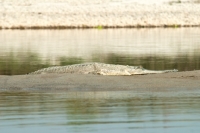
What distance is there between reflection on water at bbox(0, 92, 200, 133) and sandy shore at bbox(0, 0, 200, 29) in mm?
34664

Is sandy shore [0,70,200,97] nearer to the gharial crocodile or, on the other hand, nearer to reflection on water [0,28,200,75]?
the gharial crocodile

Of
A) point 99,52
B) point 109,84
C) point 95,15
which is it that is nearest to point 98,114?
point 109,84

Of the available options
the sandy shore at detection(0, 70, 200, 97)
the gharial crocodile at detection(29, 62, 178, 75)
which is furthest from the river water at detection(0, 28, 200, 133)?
the gharial crocodile at detection(29, 62, 178, 75)

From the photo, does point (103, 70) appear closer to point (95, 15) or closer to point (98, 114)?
point (98, 114)

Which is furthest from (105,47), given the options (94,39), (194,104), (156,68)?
(194,104)

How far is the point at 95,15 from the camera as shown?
4916 cm

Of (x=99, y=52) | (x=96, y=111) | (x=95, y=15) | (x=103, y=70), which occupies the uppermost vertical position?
(x=96, y=111)

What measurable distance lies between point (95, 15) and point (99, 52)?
2274 cm

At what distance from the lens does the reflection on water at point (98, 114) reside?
9719mm

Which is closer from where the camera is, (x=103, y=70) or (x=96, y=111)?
(x=96, y=111)

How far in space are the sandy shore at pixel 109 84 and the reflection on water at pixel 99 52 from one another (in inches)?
111

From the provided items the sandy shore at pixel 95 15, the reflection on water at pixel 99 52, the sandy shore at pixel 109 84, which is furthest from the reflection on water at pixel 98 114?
the sandy shore at pixel 95 15

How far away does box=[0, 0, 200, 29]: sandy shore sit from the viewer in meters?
48.1

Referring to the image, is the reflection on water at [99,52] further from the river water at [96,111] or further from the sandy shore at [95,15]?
the sandy shore at [95,15]
